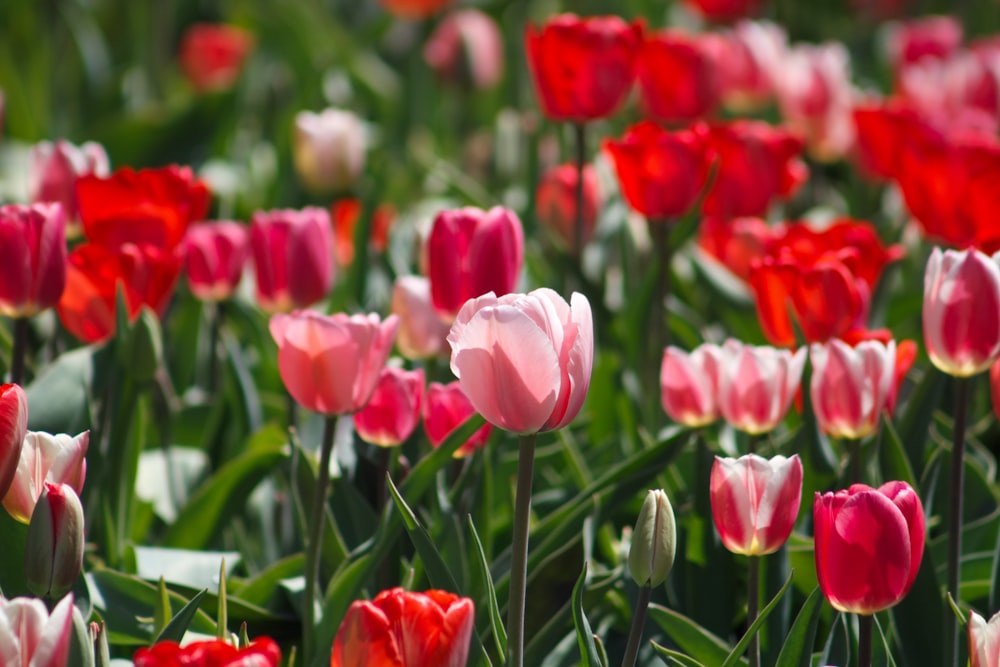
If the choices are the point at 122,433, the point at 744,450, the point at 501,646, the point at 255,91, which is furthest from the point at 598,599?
the point at 255,91

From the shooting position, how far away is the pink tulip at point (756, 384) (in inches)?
51.2

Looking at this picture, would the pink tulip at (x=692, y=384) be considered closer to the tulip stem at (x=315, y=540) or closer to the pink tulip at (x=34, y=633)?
the tulip stem at (x=315, y=540)

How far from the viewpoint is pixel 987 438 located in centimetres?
190

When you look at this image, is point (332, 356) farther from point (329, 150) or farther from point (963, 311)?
point (329, 150)

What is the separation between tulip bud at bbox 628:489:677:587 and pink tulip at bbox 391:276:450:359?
1.84 ft

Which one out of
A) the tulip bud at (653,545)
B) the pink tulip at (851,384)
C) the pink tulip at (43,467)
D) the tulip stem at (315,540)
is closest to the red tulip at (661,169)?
the pink tulip at (851,384)

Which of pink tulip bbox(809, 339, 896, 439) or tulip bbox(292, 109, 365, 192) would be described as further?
tulip bbox(292, 109, 365, 192)

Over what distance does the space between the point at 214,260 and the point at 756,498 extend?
35.4 inches

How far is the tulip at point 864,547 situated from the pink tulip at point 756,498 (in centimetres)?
4

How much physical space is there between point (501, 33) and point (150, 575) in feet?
8.67

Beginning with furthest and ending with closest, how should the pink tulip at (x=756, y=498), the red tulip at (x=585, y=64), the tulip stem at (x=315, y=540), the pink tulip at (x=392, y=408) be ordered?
the red tulip at (x=585, y=64) → the pink tulip at (x=392, y=408) → the tulip stem at (x=315, y=540) → the pink tulip at (x=756, y=498)

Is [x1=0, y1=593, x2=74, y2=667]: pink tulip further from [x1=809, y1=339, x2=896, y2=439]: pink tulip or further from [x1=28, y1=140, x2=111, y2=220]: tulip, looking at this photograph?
[x1=28, y1=140, x2=111, y2=220]: tulip

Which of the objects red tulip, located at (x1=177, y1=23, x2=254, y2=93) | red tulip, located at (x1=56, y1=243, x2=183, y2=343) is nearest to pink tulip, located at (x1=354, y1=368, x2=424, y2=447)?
red tulip, located at (x1=56, y1=243, x2=183, y2=343)

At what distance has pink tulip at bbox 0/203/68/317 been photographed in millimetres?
1299
